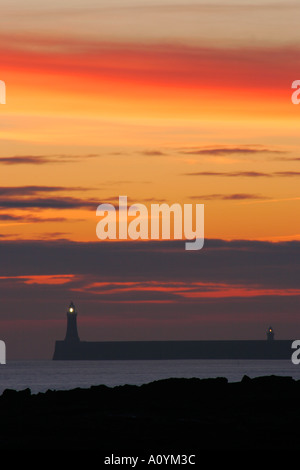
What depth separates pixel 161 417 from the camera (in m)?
31.1

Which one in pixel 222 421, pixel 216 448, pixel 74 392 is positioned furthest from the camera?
pixel 74 392

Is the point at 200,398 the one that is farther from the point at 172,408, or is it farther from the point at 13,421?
→ the point at 13,421

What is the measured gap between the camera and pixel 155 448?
1094 inches

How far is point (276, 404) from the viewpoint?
3356cm

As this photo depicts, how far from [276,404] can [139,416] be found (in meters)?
4.55

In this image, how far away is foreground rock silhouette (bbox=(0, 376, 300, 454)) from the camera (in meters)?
28.5

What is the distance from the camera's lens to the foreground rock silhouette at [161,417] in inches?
1123
